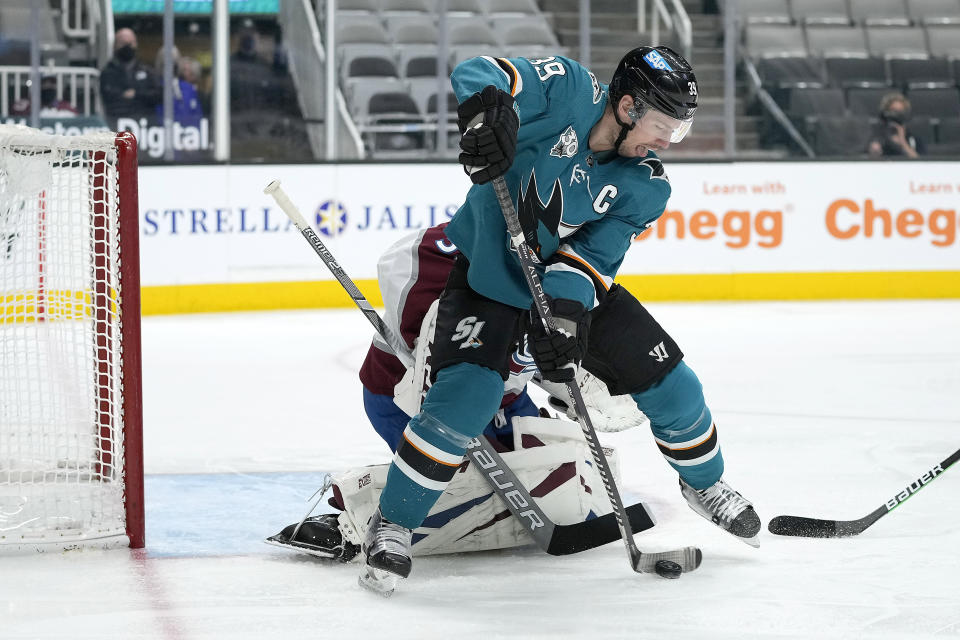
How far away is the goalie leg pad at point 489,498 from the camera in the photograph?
251 centimetres

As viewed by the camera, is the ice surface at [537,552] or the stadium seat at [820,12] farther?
the stadium seat at [820,12]

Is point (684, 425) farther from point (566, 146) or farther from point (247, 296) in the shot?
point (247, 296)

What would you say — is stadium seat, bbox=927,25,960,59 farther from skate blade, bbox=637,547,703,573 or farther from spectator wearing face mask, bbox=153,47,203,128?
skate blade, bbox=637,547,703,573

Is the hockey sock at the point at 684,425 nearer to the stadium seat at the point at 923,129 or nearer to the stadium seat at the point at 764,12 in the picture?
the stadium seat at the point at 923,129

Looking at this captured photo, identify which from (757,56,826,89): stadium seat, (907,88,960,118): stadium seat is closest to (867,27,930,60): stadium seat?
(907,88,960,118): stadium seat

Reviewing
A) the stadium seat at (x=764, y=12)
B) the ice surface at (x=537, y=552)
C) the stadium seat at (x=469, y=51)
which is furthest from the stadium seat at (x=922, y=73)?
the ice surface at (x=537, y=552)

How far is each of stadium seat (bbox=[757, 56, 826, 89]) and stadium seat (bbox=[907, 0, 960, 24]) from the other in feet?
2.51

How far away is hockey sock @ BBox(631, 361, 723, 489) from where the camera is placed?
2473 millimetres

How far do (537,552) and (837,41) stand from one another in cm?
629

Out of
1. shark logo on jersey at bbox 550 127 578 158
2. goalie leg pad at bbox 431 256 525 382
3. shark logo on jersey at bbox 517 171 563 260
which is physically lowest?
goalie leg pad at bbox 431 256 525 382

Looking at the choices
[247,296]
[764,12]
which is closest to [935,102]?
[764,12]

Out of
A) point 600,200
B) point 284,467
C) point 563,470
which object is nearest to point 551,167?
point 600,200

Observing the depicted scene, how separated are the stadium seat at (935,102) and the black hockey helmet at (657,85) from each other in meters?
5.68

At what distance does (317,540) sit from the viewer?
2.50 meters
